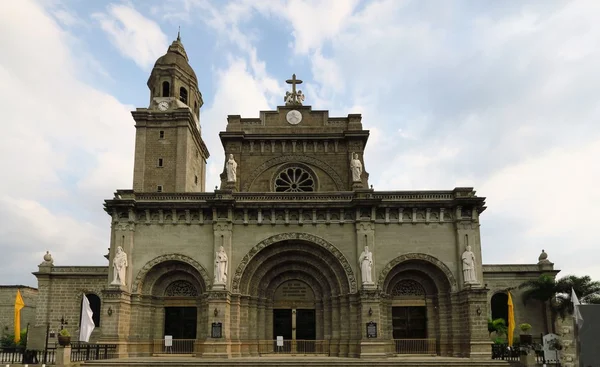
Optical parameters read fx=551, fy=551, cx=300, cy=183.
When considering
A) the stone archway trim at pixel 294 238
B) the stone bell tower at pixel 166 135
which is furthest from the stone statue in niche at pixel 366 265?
the stone bell tower at pixel 166 135

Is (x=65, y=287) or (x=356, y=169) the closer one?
(x=356, y=169)

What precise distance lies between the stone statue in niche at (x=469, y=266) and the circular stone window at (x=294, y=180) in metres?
11.5

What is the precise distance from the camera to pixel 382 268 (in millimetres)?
33312

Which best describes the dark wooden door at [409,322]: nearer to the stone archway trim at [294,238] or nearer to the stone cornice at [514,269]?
the stone archway trim at [294,238]

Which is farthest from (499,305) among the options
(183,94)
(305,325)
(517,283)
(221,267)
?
(183,94)

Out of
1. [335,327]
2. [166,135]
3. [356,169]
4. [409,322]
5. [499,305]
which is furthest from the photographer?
[499,305]

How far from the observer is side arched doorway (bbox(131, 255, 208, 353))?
3344 centimetres

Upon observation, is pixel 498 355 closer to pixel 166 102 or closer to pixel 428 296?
pixel 428 296

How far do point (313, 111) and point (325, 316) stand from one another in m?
15.1

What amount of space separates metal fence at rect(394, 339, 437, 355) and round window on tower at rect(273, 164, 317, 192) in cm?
1190

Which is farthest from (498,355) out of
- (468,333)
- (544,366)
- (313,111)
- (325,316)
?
(313,111)

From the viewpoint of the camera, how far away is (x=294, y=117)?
133ft

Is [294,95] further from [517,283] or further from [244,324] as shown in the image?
[517,283]

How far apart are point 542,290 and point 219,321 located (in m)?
24.2
